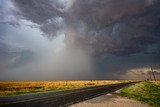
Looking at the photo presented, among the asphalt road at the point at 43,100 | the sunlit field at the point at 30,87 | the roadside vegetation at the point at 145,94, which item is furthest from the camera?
the sunlit field at the point at 30,87

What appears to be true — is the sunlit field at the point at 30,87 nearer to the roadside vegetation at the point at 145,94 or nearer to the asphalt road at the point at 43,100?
the asphalt road at the point at 43,100

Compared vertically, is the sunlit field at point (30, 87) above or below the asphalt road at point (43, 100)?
above

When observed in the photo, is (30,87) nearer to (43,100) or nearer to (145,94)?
(145,94)

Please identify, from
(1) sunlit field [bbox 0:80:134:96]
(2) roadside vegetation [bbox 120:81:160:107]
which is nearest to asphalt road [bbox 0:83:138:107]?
(2) roadside vegetation [bbox 120:81:160:107]

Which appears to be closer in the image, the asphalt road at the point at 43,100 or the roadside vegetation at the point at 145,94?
the asphalt road at the point at 43,100

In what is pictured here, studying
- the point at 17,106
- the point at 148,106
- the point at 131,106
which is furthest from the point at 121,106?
the point at 17,106

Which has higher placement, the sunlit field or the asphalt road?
the sunlit field

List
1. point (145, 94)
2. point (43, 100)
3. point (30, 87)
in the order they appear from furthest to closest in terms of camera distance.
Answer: point (30, 87), point (145, 94), point (43, 100)

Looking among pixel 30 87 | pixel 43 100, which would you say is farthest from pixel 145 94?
pixel 30 87

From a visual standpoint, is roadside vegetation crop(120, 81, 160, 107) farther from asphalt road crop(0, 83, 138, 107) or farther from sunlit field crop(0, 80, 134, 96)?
sunlit field crop(0, 80, 134, 96)

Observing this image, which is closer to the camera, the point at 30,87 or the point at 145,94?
the point at 145,94

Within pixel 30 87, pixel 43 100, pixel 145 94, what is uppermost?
pixel 30 87

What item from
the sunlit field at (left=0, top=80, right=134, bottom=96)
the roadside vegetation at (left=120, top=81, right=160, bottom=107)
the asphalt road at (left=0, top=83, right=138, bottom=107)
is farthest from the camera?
the sunlit field at (left=0, top=80, right=134, bottom=96)

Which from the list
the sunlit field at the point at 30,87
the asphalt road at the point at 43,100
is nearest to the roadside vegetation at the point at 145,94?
the asphalt road at the point at 43,100
